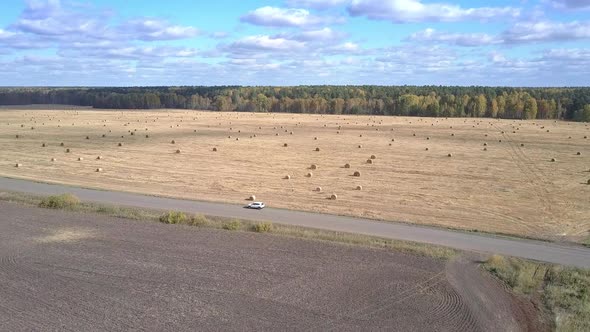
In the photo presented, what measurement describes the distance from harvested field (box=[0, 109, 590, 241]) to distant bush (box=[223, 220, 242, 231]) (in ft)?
22.2

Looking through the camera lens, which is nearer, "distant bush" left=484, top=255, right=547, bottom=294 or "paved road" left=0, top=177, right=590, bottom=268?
"distant bush" left=484, top=255, right=547, bottom=294

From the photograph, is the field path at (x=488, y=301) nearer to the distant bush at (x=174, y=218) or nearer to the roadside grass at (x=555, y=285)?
the roadside grass at (x=555, y=285)

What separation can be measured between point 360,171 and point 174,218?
25.9 m

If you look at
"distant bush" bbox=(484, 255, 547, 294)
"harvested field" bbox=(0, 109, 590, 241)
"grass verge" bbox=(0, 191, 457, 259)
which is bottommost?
"harvested field" bbox=(0, 109, 590, 241)

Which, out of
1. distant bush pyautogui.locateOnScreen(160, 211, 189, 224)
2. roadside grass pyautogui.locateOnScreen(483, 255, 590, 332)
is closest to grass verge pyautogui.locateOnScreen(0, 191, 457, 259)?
distant bush pyautogui.locateOnScreen(160, 211, 189, 224)

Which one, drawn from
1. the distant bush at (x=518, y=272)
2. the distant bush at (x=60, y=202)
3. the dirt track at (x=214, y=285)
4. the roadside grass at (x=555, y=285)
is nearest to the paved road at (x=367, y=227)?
the distant bush at (x=518, y=272)

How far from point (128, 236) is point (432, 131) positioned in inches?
3338

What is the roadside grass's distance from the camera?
2056 centimetres

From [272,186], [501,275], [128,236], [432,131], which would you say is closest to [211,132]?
[432,131]

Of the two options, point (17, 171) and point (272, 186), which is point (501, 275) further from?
point (17, 171)

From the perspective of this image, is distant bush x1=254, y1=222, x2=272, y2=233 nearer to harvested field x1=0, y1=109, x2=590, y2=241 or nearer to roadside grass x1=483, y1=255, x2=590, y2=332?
harvested field x1=0, y1=109, x2=590, y2=241

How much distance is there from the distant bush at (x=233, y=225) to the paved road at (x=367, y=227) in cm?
228

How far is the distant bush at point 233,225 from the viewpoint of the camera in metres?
33.5

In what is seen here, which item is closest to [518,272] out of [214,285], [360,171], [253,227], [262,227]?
[214,285]
